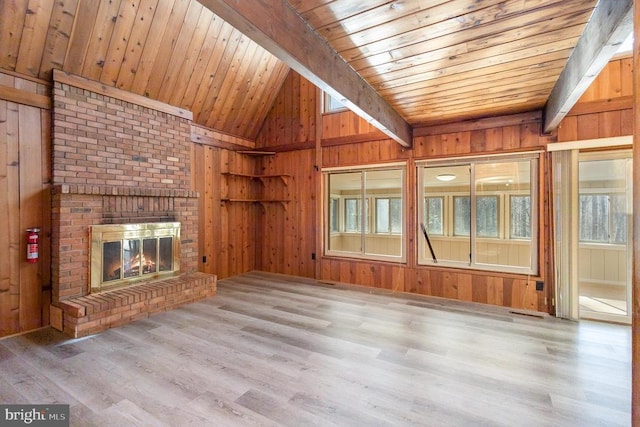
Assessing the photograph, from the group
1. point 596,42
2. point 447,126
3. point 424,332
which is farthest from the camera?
point 447,126

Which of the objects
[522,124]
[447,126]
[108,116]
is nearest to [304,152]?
[447,126]

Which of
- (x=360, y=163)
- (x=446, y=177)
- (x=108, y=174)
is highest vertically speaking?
(x=360, y=163)

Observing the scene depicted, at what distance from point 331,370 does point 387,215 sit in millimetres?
4105

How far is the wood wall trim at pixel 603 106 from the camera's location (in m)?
3.24

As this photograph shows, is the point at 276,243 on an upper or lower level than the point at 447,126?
lower

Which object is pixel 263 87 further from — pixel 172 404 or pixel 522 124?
pixel 172 404

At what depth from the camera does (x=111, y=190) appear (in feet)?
11.5

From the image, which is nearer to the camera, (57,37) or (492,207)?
(57,37)

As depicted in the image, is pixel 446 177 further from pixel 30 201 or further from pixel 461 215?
pixel 30 201

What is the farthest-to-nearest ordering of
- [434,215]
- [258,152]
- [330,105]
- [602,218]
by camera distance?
[258,152], [330,105], [434,215], [602,218]

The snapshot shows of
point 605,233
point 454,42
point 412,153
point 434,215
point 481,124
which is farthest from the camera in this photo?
point 434,215

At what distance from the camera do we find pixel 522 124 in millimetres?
3811

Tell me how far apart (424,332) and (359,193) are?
2885 millimetres
